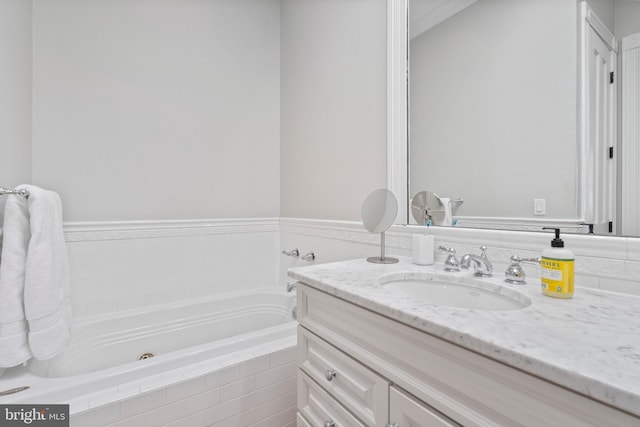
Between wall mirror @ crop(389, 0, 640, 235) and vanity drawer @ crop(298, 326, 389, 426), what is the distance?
683 mm

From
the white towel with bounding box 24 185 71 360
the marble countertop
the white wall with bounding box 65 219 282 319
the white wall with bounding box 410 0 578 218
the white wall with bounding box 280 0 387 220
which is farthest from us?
the white wall with bounding box 65 219 282 319

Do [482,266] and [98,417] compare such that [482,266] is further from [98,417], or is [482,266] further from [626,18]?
[98,417]

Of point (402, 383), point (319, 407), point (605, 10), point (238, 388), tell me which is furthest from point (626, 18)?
point (238, 388)

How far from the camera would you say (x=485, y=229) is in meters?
1.03

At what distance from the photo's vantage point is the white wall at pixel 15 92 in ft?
4.15

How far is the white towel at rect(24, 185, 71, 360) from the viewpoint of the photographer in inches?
44.4

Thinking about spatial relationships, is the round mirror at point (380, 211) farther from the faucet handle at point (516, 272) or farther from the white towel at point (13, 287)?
the white towel at point (13, 287)

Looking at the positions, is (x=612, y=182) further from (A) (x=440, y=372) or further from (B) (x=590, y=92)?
(A) (x=440, y=372)

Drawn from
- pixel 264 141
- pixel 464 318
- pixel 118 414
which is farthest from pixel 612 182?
pixel 264 141

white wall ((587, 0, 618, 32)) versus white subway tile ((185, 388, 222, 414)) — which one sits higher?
white wall ((587, 0, 618, 32))

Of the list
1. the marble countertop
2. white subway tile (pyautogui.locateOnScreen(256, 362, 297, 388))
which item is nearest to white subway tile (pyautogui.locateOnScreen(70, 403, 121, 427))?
white subway tile (pyautogui.locateOnScreen(256, 362, 297, 388))

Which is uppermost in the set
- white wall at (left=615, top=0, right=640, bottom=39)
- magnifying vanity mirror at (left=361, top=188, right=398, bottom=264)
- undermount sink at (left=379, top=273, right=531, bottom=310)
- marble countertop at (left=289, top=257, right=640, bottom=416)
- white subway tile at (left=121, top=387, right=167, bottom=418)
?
white wall at (left=615, top=0, right=640, bottom=39)

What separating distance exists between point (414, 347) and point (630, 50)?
93 centimetres

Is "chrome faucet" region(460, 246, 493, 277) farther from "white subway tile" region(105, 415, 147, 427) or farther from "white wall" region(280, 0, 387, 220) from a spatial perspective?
"white subway tile" region(105, 415, 147, 427)
